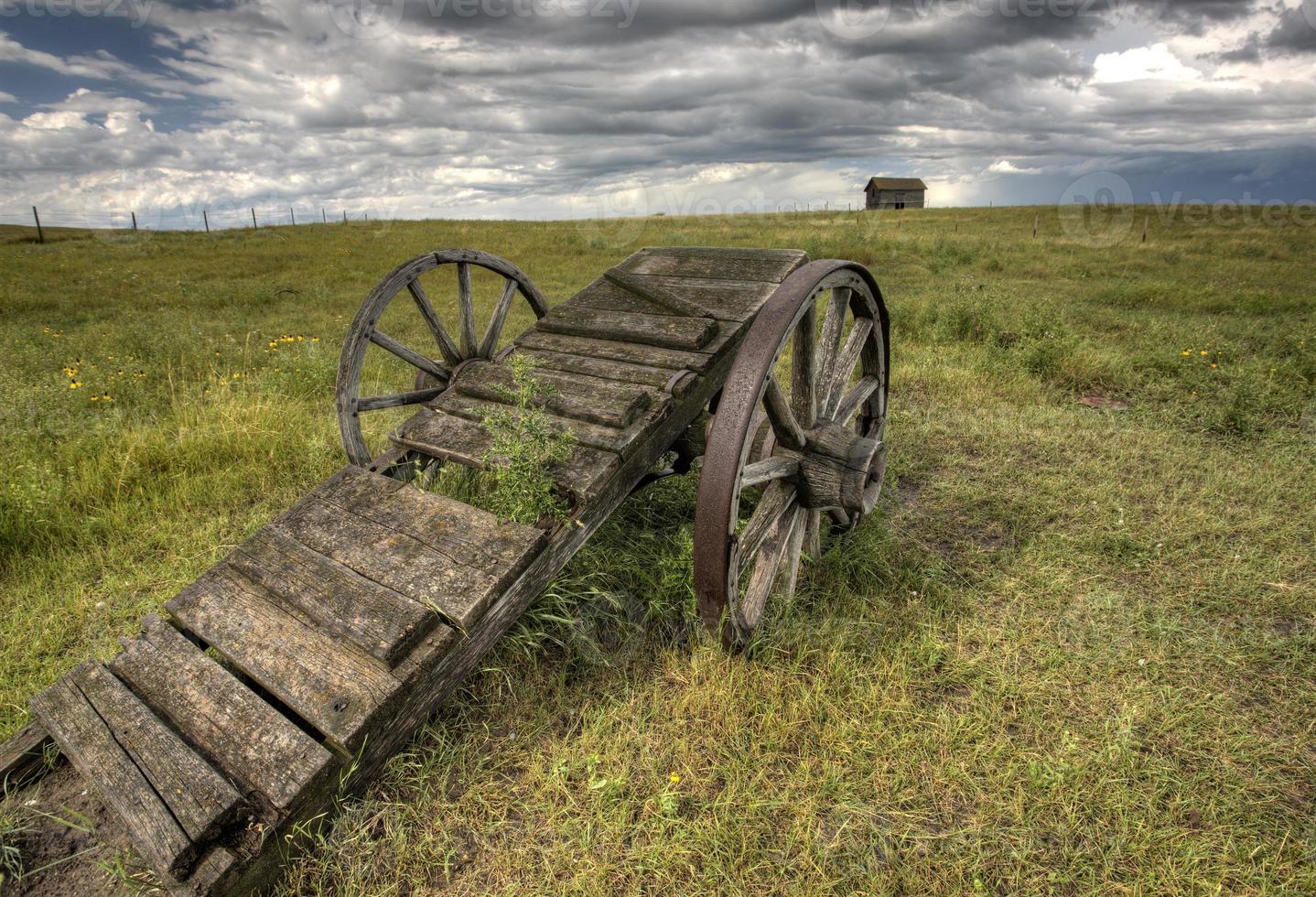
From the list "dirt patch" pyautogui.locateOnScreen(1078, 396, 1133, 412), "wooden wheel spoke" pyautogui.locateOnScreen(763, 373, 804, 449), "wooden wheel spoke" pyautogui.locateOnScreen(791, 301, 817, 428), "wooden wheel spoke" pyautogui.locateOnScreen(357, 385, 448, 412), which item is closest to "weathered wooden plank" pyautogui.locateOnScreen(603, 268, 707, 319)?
"wooden wheel spoke" pyautogui.locateOnScreen(791, 301, 817, 428)

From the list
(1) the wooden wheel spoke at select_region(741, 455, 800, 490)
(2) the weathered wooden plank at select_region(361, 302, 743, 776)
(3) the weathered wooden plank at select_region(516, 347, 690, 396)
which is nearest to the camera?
(2) the weathered wooden plank at select_region(361, 302, 743, 776)

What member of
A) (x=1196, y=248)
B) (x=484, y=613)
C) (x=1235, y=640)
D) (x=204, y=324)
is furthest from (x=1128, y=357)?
(x=1196, y=248)

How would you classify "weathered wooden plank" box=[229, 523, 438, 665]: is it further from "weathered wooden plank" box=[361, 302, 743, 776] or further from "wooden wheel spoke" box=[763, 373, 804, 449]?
"wooden wheel spoke" box=[763, 373, 804, 449]

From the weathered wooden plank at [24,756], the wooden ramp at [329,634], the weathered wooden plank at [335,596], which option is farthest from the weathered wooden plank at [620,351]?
the weathered wooden plank at [24,756]

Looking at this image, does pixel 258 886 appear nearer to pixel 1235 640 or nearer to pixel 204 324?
pixel 1235 640

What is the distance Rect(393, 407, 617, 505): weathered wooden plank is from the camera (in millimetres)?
2701

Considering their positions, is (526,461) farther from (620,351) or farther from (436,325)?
(436,325)

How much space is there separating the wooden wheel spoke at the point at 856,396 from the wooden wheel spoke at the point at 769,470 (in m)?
0.51

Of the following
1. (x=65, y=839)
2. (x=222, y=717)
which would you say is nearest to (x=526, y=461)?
(x=222, y=717)

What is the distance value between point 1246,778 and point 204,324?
11.4m

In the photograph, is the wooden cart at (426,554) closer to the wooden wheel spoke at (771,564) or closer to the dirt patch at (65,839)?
the wooden wheel spoke at (771,564)

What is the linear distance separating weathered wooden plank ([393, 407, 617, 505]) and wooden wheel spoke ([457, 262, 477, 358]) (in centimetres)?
66

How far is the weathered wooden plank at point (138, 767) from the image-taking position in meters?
1.81

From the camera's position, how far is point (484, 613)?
236 cm
